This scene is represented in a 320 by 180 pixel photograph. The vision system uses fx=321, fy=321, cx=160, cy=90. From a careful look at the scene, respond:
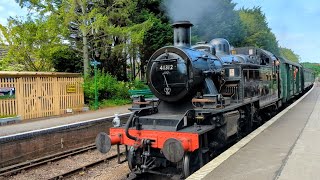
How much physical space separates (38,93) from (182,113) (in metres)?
9.28

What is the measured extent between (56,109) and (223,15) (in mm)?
17313

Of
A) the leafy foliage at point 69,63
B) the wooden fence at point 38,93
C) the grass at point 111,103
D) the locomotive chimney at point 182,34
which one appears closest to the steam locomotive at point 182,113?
the locomotive chimney at point 182,34

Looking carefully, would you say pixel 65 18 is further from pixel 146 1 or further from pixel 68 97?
pixel 146 1

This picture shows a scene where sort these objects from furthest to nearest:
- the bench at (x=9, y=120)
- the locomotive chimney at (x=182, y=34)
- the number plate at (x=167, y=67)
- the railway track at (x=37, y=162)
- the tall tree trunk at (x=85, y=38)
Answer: the tall tree trunk at (x=85, y=38), the bench at (x=9, y=120), the railway track at (x=37, y=162), the locomotive chimney at (x=182, y=34), the number plate at (x=167, y=67)

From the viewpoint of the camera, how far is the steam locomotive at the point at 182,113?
655 centimetres

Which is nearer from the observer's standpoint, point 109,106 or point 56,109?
point 56,109

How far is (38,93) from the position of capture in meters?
14.6

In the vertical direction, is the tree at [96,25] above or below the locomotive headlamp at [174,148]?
above

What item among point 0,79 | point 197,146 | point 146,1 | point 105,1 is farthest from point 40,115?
point 146,1

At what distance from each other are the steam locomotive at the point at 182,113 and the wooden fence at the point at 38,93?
7.66 meters

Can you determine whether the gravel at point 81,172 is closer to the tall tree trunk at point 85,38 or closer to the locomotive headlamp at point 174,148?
the locomotive headlamp at point 174,148

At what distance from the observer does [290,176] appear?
4.99 meters

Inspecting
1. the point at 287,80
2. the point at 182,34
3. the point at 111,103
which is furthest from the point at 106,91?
the point at 182,34

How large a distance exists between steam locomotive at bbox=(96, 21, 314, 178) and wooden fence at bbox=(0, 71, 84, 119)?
7659mm
